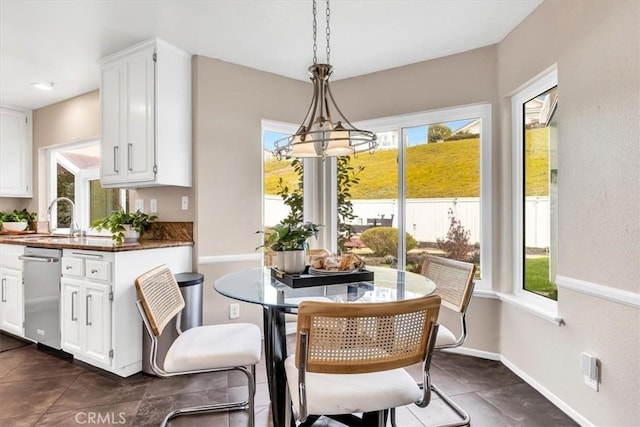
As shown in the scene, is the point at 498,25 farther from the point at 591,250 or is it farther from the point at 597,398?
the point at 597,398

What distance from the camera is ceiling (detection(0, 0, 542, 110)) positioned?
7.28 ft

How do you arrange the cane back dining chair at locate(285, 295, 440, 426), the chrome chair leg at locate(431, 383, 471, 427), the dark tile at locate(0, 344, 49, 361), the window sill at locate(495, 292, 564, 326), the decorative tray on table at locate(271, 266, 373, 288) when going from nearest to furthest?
the cane back dining chair at locate(285, 295, 440, 426)
the decorative tray on table at locate(271, 266, 373, 288)
the chrome chair leg at locate(431, 383, 471, 427)
the window sill at locate(495, 292, 564, 326)
the dark tile at locate(0, 344, 49, 361)

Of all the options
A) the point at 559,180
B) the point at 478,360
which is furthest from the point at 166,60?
the point at 478,360

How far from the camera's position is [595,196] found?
179cm

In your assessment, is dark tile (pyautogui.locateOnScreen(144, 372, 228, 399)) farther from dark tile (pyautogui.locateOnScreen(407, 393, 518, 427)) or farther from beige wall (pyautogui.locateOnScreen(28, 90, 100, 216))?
beige wall (pyautogui.locateOnScreen(28, 90, 100, 216))

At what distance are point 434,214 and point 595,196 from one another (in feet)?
4.37

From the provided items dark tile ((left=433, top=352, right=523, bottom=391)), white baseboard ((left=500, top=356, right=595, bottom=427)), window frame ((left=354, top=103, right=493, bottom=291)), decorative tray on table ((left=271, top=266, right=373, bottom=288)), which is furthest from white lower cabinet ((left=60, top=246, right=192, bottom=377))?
white baseboard ((left=500, top=356, right=595, bottom=427))

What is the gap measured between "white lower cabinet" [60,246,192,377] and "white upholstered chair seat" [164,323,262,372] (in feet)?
2.93

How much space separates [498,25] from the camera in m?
2.44

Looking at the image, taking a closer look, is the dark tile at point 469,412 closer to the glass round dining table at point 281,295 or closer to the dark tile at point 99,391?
the glass round dining table at point 281,295

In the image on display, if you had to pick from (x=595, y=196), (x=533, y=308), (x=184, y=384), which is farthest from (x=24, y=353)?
(x=595, y=196)

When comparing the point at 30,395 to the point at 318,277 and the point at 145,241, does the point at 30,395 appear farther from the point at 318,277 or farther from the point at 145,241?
the point at 318,277

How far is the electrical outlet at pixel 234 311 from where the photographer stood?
9.93 ft

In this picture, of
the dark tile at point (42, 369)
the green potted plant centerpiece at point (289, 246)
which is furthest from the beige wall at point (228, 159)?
the green potted plant centerpiece at point (289, 246)
